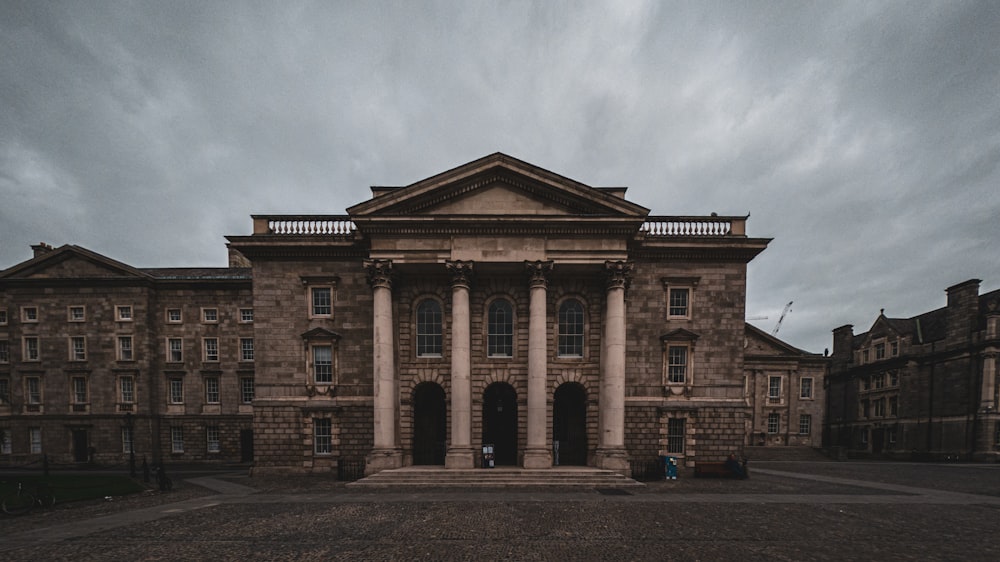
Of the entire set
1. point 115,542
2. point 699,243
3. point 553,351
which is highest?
point 699,243

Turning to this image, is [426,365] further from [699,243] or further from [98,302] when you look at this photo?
[98,302]

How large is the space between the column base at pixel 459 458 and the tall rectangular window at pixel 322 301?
1012 centimetres

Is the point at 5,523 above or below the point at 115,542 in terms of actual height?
below

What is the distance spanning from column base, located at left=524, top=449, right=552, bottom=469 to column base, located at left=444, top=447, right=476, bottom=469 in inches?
107

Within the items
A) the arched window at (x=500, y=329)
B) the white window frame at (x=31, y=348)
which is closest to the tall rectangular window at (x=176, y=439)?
the white window frame at (x=31, y=348)

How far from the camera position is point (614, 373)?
67.3 feet

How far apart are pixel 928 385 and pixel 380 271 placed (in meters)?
49.0

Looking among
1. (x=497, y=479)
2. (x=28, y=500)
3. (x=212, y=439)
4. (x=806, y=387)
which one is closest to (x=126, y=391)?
(x=212, y=439)

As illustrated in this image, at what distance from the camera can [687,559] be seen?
9.31m

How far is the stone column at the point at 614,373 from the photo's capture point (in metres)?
20.2

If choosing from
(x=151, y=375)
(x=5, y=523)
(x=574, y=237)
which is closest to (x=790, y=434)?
(x=574, y=237)

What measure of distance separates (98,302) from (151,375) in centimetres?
706

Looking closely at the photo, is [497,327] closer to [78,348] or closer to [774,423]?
[774,423]

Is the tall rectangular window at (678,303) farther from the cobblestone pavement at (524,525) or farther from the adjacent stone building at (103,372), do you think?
the adjacent stone building at (103,372)
